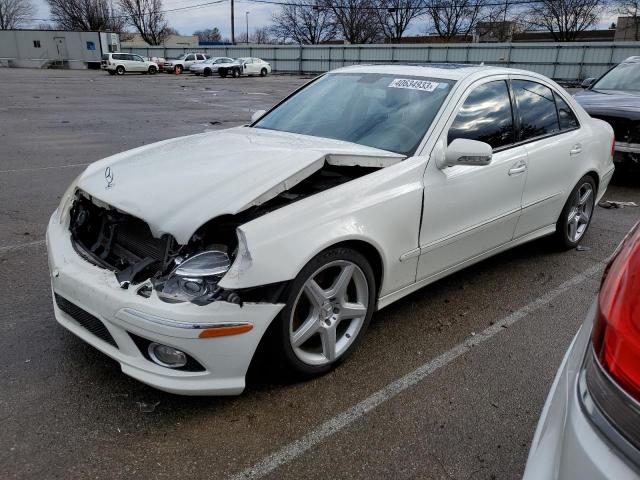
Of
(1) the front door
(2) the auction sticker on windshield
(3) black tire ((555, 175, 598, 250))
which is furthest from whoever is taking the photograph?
(3) black tire ((555, 175, 598, 250))

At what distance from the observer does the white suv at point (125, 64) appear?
39694 millimetres

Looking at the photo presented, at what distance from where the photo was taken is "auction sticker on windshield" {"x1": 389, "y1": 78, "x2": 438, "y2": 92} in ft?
11.9

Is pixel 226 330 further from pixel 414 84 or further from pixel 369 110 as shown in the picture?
pixel 414 84

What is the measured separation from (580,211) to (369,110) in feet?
8.31

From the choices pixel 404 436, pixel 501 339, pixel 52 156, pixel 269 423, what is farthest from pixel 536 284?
pixel 52 156

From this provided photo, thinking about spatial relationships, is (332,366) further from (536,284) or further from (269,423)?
(536,284)

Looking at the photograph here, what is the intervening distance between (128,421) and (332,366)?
109cm

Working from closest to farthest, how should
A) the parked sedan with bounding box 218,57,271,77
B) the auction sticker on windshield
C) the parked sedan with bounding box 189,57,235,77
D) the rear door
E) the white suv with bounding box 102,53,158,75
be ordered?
the auction sticker on windshield → the rear door → the white suv with bounding box 102,53,158,75 → the parked sedan with bounding box 218,57,271,77 → the parked sedan with bounding box 189,57,235,77

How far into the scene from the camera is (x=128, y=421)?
2.52 m

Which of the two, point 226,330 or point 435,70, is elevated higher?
point 435,70

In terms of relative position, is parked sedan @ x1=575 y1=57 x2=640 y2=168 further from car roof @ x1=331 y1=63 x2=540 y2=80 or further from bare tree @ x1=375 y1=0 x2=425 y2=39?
bare tree @ x1=375 y1=0 x2=425 y2=39

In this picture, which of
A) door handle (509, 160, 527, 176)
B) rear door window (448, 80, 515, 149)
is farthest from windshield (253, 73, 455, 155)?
door handle (509, 160, 527, 176)

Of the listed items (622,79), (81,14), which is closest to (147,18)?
(81,14)

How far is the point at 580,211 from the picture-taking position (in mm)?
4918
